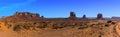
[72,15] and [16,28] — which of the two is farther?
[72,15]

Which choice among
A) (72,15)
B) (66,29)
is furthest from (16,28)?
(72,15)

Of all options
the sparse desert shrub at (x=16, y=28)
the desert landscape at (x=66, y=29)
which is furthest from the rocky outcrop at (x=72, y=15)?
the sparse desert shrub at (x=16, y=28)

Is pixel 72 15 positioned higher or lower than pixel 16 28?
higher

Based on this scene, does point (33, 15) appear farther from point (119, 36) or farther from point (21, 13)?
point (119, 36)

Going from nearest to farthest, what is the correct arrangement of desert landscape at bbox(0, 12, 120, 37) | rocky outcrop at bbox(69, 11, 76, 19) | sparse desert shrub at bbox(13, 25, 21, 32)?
desert landscape at bbox(0, 12, 120, 37), sparse desert shrub at bbox(13, 25, 21, 32), rocky outcrop at bbox(69, 11, 76, 19)

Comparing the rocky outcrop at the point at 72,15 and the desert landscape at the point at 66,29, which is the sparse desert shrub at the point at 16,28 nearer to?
the desert landscape at the point at 66,29

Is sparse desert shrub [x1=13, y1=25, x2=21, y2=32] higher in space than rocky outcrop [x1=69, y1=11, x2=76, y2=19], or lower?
lower

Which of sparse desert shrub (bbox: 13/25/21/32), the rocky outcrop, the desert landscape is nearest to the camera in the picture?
the desert landscape

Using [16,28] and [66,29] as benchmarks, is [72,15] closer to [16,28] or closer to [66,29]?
[16,28]

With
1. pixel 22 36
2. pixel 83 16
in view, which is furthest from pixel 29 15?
pixel 22 36

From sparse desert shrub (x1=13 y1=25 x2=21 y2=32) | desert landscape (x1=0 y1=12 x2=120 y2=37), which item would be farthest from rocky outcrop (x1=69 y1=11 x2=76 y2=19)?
sparse desert shrub (x1=13 y1=25 x2=21 y2=32)

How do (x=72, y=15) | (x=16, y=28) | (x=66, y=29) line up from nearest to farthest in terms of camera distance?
(x=66, y=29)
(x=16, y=28)
(x=72, y=15)

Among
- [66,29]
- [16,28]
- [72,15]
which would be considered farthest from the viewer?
[72,15]

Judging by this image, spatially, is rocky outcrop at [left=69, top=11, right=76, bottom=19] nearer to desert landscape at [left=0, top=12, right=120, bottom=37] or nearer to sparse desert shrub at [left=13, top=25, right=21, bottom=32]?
desert landscape at [left=0, top=12, right=120, bottom=37]
